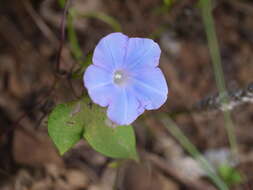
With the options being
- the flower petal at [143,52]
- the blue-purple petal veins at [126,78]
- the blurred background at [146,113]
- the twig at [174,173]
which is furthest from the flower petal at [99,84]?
the twig at [174,173]

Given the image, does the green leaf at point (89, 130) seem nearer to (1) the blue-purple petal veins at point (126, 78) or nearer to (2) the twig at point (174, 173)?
(1) the blue-purple petal veins at point (126, 78)

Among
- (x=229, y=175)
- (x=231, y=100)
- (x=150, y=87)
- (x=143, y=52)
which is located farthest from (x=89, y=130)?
(x=229, y=175)

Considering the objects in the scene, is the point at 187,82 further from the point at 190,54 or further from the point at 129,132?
the point at 129,132

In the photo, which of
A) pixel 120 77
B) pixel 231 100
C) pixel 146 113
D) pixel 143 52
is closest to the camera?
pixel 143 52

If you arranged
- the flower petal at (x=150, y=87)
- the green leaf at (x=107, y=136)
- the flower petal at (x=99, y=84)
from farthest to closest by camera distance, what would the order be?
the green leaf at (x=107, y=136)
the flower petal at (x=150, y=87)
the flower petal at (x=99, y=84)

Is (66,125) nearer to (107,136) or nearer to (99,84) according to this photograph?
(107,136)

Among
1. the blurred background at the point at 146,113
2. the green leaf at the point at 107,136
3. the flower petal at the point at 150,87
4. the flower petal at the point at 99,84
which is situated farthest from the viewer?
the blurred background at the point at 146,113
